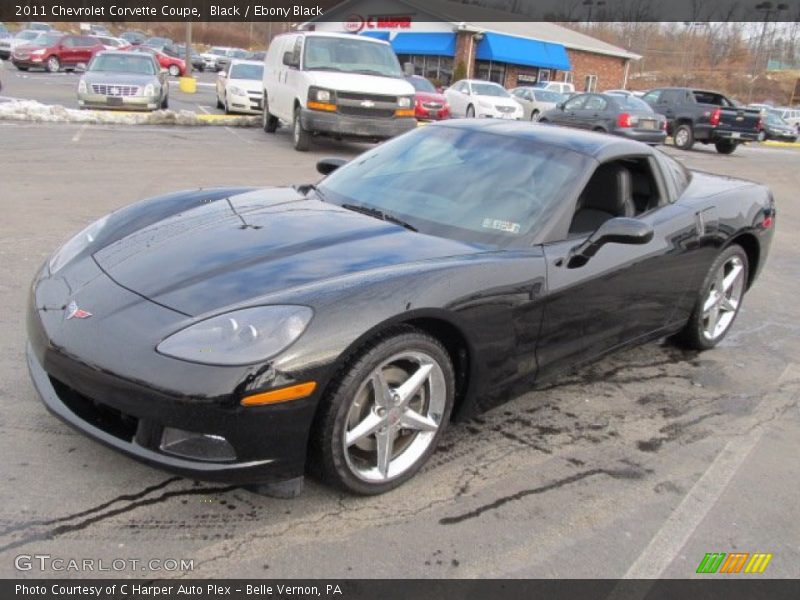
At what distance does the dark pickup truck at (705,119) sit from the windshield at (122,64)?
15001 mm

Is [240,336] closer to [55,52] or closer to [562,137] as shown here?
[562,137]

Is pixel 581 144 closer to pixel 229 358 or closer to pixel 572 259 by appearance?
pixel 572 259

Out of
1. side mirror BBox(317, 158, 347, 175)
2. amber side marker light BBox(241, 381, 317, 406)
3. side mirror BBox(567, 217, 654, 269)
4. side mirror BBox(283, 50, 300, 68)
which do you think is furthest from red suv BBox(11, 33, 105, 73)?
amber side marker light BBox(241, 381, 317, 406)

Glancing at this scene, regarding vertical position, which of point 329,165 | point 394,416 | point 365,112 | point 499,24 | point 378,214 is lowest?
point 394,416

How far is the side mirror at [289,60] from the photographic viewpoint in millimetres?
12938

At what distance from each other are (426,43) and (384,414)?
38610mm

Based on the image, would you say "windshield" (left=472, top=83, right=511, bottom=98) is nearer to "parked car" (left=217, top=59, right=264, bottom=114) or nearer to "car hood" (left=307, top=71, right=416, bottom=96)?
"parked car" (left=217, top=59, right=264, bottom=114)

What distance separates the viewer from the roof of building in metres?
37.7

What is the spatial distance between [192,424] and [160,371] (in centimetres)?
20

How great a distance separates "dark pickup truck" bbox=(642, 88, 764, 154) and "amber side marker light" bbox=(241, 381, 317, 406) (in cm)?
2129

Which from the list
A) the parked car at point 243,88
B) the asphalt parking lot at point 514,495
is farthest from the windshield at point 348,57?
the asphalt parking lot at point 514,495

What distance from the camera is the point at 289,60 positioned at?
13117 mm

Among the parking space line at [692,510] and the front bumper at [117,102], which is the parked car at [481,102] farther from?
the parking space line at [692,510]

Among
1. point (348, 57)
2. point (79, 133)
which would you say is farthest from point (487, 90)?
point (79, 133)
